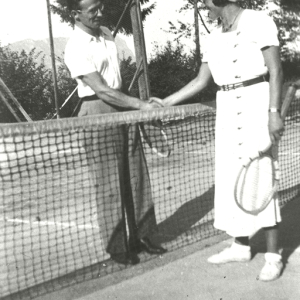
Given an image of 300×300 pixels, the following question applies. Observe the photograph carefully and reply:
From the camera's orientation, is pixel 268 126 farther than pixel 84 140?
No

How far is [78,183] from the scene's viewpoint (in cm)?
916

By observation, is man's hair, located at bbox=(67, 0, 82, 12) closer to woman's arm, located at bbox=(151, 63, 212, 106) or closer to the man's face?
the man's face

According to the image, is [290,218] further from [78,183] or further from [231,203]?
[78,183]

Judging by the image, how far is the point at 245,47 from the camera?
13.7 ft

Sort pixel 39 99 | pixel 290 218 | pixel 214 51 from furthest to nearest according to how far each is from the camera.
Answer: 1. pixel 39 99
2. pixel 290 218
3. pixel 214 51

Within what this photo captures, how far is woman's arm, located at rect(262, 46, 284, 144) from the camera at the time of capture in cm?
409

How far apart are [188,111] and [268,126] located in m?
0.76

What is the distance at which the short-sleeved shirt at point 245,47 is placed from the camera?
4.11 m

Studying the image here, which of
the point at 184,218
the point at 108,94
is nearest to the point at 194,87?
the point at 108,94

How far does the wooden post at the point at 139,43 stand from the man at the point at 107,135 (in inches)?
342

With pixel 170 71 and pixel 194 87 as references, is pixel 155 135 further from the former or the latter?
pixel 170 71

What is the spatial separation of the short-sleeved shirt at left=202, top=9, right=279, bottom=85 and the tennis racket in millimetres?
411

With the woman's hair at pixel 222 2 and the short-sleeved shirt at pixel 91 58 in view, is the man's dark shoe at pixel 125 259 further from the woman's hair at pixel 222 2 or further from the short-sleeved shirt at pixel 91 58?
the woman's hair at pixel 222 2

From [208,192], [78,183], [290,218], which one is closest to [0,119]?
[78,183]
